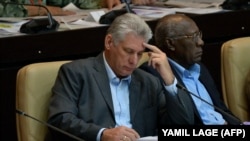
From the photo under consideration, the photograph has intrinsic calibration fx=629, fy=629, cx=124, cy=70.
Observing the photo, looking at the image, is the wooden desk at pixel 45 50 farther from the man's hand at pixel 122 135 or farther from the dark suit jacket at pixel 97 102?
the man's hand at pixel 122 135

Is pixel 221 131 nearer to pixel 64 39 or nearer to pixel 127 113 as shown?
pixel 127 113

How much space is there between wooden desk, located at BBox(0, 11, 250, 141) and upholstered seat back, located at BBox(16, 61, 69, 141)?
2.49ft

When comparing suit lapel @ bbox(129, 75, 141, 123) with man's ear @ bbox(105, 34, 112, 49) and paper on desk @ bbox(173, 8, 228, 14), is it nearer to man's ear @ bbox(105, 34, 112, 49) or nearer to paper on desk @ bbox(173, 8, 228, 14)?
man's ear @ bbox(105, 34, 112, 49)

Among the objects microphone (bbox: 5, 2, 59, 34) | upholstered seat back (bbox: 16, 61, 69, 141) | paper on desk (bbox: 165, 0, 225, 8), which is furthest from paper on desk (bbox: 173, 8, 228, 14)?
upholstered seat back (bbox: 16, 61, 69, 141)

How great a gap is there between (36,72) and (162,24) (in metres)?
0.60

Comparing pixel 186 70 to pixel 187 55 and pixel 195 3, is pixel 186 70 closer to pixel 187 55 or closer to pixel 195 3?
pixel 187 55

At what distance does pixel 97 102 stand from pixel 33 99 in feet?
0.76

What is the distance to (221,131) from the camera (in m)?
1.46

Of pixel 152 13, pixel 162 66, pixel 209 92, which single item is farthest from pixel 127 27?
pixel 152 13

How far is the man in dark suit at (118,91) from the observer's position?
7.33 ft

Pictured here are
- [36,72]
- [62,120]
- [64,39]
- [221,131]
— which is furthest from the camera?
[64,39]

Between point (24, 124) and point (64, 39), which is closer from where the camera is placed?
point (24, 124)

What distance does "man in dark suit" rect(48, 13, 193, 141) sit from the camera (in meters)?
2.23

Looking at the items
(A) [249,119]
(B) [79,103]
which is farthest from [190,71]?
(B) [79,103]
